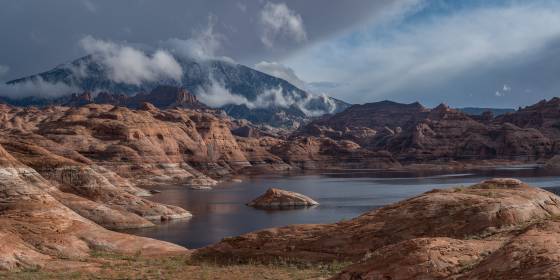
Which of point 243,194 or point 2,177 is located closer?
point 2,177

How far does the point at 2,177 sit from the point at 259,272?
29608mm

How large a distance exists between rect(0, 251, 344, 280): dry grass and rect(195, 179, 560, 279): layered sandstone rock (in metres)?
1.60

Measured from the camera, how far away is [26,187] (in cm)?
4675

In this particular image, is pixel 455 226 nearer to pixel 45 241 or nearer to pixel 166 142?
pixel 45 241

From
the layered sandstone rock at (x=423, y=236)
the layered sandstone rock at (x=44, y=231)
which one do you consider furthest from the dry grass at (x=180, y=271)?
the layered sandstone rock at (x=44, y=231)

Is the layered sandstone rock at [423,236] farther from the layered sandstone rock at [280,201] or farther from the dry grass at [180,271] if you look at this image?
the layered sandstone rock at [280,201]

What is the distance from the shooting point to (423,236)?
2819 centimetres

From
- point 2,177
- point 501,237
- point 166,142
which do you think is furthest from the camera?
point 166,142

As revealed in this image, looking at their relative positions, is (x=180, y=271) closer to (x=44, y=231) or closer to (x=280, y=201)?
(x=44, y=231)

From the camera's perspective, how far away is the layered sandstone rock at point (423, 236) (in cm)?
1839

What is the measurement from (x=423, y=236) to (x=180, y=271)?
1343 centimetres

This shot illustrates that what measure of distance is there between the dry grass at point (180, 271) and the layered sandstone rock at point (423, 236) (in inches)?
62.9

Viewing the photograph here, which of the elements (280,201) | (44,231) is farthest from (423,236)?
(280,201)

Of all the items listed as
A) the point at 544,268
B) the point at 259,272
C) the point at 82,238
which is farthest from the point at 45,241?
the point at 544,268
